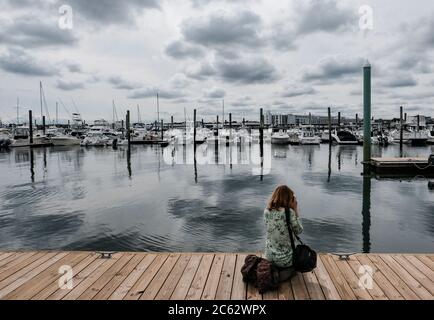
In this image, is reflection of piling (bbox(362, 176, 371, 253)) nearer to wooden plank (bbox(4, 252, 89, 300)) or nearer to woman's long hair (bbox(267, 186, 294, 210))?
woman's long hair (bbox(267, 186, 294, 210))

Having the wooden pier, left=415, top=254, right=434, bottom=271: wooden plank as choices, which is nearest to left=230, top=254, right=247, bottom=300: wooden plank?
Answer: the wooden pier

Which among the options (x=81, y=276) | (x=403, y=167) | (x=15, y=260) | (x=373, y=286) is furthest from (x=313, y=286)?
(x=403, y=167)

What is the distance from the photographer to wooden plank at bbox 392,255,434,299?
538cm

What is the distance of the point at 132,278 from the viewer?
19.0 feet

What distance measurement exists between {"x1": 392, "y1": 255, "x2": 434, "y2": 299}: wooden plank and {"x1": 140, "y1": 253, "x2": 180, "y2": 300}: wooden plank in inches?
156

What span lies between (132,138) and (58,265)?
6827cm

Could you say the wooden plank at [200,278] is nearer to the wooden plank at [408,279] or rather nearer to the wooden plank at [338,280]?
the wooden plank at [338,280]

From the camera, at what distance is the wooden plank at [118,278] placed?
5180 millimetres

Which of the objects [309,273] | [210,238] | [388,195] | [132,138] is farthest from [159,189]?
[132,138]

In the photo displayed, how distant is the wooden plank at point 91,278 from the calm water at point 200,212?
4.03m

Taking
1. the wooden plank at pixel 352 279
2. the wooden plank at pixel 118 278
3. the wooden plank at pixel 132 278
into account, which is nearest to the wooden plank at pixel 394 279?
the wooden plank at pixel 352 279
